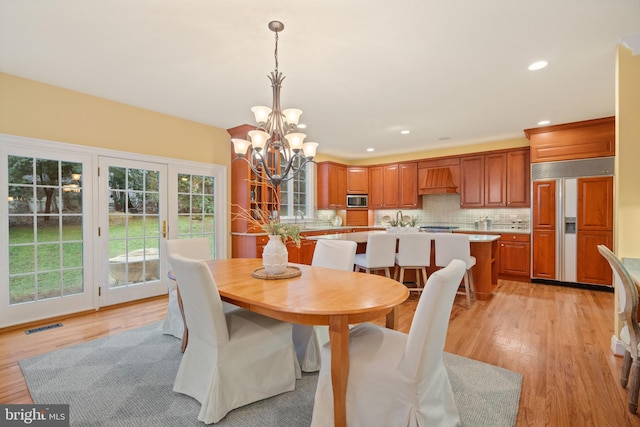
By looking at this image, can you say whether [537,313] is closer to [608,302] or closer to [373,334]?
[608,302]

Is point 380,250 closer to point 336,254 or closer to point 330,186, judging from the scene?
point 336,254

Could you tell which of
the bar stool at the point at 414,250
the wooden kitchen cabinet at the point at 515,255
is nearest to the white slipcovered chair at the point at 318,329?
the bar stool at the point at 414,250

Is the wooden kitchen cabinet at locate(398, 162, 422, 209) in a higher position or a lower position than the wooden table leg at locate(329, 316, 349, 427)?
higher

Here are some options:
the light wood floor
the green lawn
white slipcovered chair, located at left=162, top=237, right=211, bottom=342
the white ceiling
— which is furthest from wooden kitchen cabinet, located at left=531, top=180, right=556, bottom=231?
the green lawn

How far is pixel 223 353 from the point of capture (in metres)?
1.77

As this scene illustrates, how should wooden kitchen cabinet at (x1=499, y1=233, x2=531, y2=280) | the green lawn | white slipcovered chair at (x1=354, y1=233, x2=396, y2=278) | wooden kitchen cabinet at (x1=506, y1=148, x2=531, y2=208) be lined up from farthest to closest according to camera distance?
1. wooden kitchen cabinet at (x1=506, y1=148, x2=531, y2=208)
2. wooden kitchen cabinet at (x1=499, y1=233, x2=531, y2=280)
3. white slipcovered chair at (x1=354, y1=233, x2=396, y2=278)
4. the green lawn

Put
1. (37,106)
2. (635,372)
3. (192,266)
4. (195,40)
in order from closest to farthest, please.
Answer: (192,266) → (635,372) → (195,40) → (37,106)

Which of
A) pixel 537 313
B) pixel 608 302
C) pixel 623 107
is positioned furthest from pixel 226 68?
pixel 608 302

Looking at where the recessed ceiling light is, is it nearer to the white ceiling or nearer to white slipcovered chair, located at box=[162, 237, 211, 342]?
the white ceiling

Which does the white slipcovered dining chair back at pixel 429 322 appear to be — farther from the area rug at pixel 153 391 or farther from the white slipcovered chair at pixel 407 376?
the area rug at pixel 153 391

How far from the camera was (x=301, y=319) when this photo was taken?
4.99 feet

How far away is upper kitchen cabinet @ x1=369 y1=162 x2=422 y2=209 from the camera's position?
6566 mm

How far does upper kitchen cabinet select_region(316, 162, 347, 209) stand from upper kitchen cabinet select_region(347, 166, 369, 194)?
0.88 ft

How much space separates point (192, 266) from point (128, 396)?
1.08 meters
